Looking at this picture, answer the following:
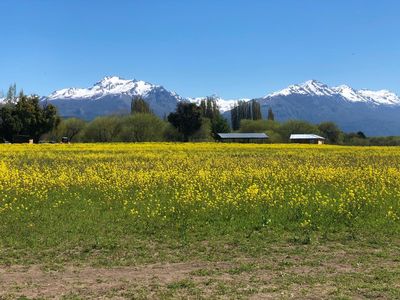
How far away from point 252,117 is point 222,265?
167480 millimetres

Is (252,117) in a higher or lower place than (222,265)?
higher

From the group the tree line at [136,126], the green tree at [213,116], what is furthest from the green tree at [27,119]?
the green tree at [213,116]

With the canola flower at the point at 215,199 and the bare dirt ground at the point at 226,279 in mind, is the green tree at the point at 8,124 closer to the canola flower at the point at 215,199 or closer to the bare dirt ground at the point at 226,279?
the canola flower at the point at 215,199

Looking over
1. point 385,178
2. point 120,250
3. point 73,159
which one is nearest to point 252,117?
point 73,159

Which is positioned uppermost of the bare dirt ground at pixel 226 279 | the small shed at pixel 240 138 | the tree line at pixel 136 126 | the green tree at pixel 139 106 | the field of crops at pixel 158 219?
the green tree at pixel 139 106

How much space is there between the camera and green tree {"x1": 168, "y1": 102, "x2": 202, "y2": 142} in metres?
102

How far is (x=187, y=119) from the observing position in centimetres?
10194

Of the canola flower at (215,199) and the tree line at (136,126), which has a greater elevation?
the tree line at (136,126)

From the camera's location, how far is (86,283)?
7246mm

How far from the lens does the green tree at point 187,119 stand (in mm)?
101562

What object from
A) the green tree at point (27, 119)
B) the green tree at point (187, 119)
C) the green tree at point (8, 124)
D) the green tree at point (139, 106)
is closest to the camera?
the green tree at point (8, 124)

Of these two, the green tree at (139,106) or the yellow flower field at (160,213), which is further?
the green tree at (139,106)

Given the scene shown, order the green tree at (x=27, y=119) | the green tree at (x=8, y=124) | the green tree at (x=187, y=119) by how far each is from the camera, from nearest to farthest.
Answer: the green tree at (x=8, y=124), the green tree at (x=27, y=119), the green tree at (x=187, y=119)

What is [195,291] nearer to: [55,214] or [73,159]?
[55,214]
